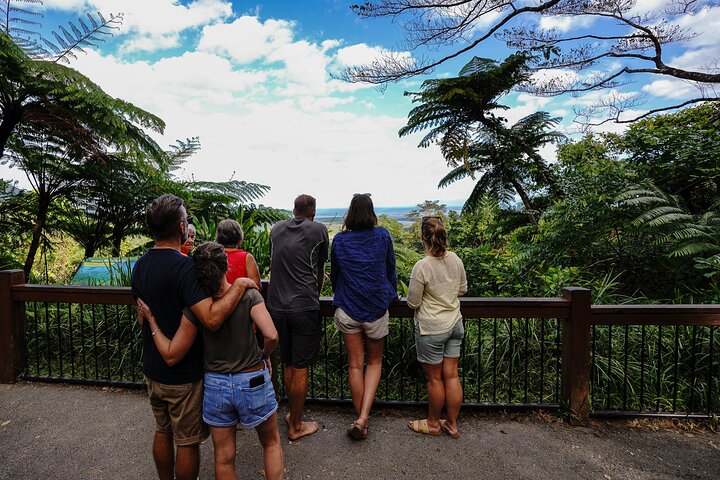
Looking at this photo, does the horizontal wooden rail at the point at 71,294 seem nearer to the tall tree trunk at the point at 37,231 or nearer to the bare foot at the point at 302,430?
the bare foot at the point at 302,430

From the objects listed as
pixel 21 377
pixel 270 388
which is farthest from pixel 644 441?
pixel 21 377

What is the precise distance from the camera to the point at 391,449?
280 centimetres

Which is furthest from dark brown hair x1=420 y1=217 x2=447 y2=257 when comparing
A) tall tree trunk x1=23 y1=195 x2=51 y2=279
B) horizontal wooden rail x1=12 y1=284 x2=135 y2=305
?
tall tree trunk x1=23 y1=195 x2=51 y2=279

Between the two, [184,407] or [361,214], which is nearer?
[184,407]

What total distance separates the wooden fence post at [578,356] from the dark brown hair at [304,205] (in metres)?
2.19

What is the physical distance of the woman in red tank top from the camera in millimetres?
2604

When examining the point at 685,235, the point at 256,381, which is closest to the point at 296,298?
the point at 256,381

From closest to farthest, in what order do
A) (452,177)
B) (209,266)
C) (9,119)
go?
(209,266) → (9,119) → (452,177)

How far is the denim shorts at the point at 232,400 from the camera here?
191 cm

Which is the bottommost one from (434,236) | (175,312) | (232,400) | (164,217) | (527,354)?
(527,354)

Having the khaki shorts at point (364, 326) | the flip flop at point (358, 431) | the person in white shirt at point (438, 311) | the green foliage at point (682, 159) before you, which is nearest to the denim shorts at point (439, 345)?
the person in white shirt at point (438, 311)

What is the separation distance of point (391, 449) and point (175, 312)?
73.2 inches

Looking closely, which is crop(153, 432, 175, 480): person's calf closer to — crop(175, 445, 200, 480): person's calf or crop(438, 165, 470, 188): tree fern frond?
crop(175, 445, 200, 480): person's calf

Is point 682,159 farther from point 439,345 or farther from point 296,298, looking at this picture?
point 296,298
